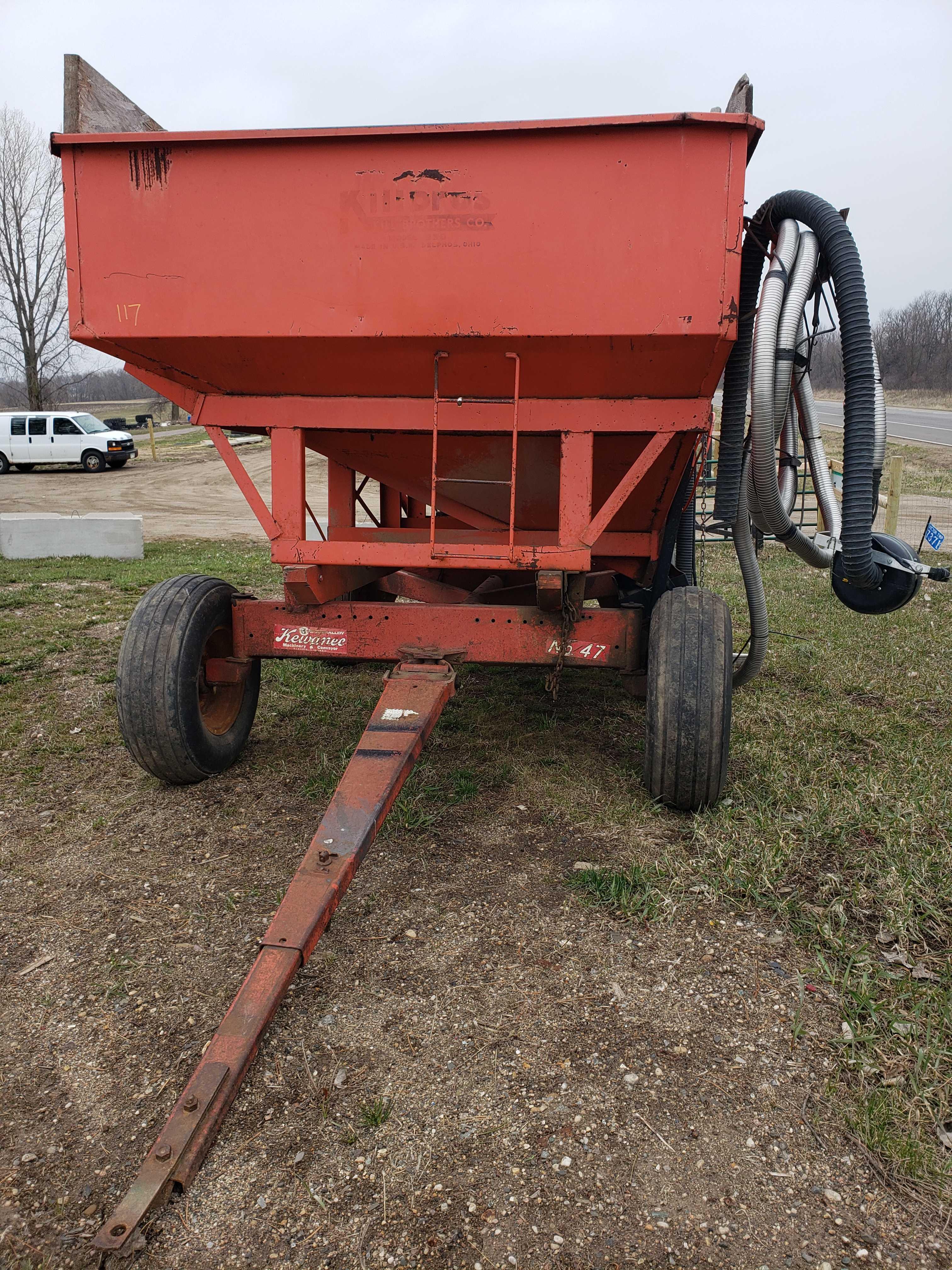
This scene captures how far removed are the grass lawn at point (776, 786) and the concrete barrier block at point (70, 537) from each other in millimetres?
3327

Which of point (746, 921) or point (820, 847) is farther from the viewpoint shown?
point (820, 847)

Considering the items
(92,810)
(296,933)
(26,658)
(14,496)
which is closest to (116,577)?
Result: (26,658)

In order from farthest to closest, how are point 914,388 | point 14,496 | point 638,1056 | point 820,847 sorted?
point 914,388 < point 14,496 < point 820,847 < point 638,1056

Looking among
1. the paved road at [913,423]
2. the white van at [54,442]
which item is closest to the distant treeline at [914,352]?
the paved road at [913,423]

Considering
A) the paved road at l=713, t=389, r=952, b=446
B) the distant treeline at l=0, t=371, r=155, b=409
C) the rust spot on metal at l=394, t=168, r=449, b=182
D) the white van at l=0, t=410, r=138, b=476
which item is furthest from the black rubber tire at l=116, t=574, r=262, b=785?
the distant treeline at l=0, t=371, r=155, b=409

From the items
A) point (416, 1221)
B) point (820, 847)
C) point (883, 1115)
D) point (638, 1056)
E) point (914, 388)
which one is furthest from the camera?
point (914, 388)

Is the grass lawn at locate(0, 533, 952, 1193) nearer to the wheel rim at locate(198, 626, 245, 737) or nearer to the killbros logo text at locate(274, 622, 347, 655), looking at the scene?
the wheel rim at locate(198, 626, 245, 737)

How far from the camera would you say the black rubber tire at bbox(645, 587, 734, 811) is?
3.34m

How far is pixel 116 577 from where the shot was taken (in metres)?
8.83

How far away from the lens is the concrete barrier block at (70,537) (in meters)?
10.0

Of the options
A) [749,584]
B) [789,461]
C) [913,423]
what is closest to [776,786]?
[749,584]

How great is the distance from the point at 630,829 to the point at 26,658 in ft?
14.4

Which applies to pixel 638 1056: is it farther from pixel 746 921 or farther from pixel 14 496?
pixel 14 496

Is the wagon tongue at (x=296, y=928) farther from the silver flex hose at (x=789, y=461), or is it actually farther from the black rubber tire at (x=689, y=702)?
the silver flex hose at (x=789, y=461)
